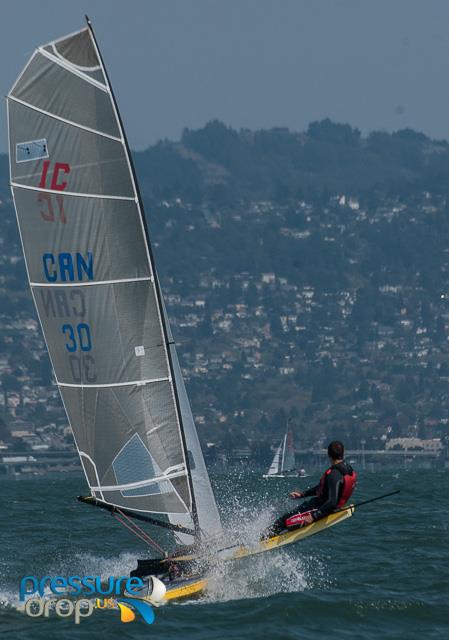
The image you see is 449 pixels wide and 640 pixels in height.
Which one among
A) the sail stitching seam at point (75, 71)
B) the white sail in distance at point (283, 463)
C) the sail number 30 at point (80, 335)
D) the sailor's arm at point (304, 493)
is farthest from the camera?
the white sail in distance at point (283, 463)

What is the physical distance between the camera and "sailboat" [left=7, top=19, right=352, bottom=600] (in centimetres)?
2150

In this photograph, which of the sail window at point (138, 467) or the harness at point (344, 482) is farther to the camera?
the sail window at point (138, 467)

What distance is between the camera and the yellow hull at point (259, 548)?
21891 mm

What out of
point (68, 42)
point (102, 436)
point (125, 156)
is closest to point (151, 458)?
point (102, 436)

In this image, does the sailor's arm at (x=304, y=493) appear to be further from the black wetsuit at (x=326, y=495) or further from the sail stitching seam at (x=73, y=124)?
the sail stitching seam at (x=73, y=124)

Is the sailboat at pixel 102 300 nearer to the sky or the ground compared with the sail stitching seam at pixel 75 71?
nearer to the ground

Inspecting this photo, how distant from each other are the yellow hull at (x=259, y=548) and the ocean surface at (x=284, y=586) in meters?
0.19

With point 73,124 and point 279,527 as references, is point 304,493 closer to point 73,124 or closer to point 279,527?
point 279,527

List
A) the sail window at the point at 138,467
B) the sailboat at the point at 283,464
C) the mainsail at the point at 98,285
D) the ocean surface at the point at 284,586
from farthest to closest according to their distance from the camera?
the sailboat at the point at 283,464, the sail window at the point at 138,467, the mainsail at the point at 98,285, the ocean surface at the point at 284,586

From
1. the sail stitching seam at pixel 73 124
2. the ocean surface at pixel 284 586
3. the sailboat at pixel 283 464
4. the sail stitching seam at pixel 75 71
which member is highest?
the sail stitching seam at pixel 75 71

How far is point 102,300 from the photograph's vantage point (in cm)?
2205

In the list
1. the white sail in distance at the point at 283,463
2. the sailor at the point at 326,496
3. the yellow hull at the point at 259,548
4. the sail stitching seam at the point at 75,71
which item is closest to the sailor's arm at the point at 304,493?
the sailor at the point at 326,496

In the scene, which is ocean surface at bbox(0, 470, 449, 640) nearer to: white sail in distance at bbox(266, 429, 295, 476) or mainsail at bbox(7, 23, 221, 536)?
mainsail at bbox(7, 23, 221, 536)

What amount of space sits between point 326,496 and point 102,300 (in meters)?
4.06
